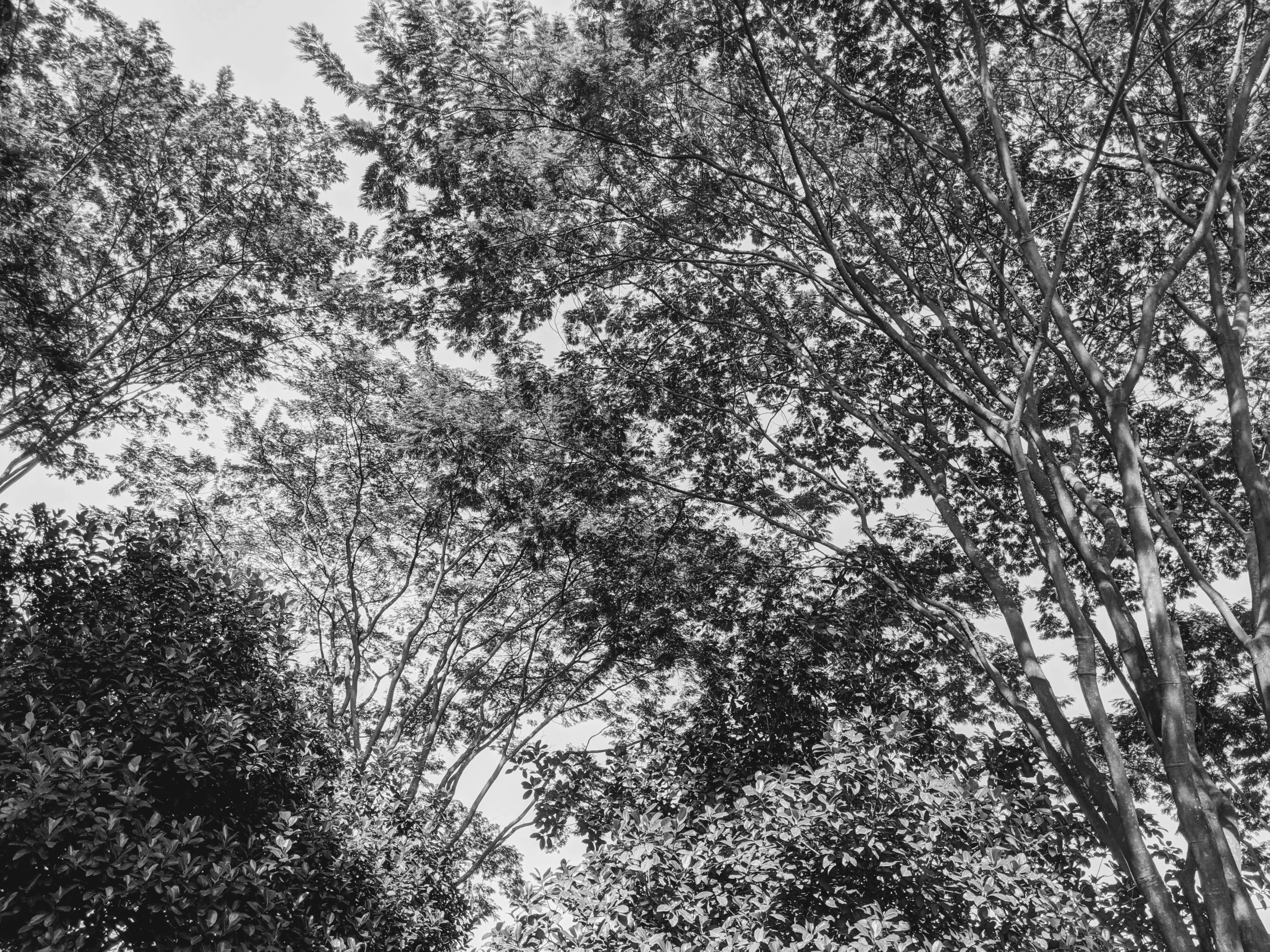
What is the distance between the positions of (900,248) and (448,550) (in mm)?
7865

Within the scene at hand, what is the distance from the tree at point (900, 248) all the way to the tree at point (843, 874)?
0.85 metres

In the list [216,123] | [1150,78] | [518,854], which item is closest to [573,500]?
[216,123]

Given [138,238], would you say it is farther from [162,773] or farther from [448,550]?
[162,773]

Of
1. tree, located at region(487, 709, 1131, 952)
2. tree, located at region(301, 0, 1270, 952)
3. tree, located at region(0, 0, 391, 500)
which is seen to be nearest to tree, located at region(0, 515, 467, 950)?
tree, located at region(487, 709, 1131, 952)

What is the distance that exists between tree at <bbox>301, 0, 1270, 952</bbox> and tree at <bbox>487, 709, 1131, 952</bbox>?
2.80 feet

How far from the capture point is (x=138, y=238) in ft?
34.4

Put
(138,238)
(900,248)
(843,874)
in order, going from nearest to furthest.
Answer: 1. (843,874)
2. (900,248)
3. (138,238)

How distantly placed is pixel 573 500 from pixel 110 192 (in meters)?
7.54

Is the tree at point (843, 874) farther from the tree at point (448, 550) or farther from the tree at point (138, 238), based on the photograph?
the tree at point (138, 238)

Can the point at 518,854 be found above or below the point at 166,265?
below

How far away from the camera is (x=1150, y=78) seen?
7.45 meters

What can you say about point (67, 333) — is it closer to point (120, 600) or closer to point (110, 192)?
point (110, 192)

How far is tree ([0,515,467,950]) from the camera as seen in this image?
3896mm

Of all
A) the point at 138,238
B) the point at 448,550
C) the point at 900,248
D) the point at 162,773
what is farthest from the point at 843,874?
the point at 138,238
